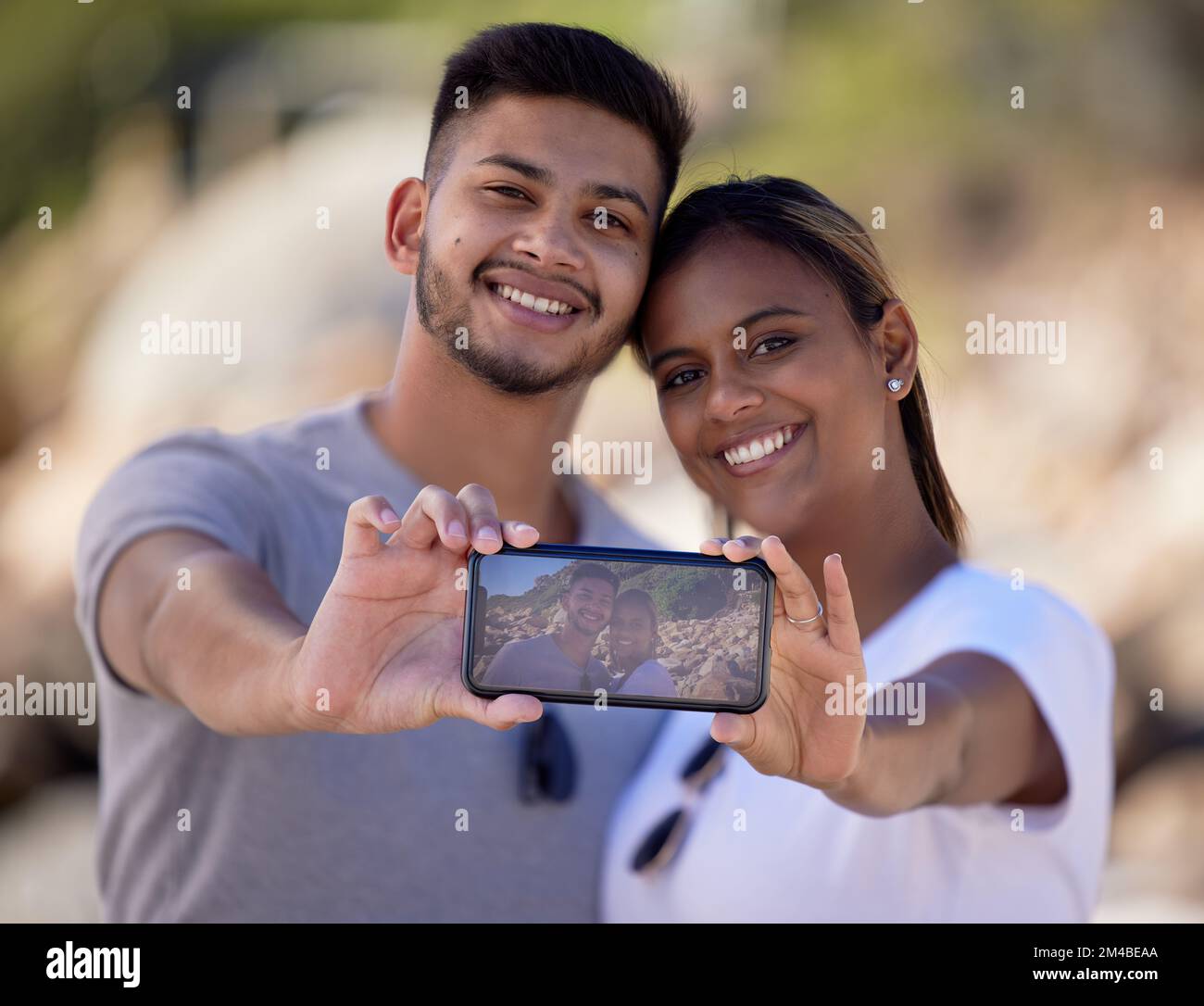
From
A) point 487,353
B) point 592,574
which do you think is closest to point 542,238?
point 487,353

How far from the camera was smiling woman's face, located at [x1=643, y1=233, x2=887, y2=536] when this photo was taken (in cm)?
182

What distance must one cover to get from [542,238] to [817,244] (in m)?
0.42

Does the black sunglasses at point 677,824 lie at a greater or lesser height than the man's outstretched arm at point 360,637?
lesser

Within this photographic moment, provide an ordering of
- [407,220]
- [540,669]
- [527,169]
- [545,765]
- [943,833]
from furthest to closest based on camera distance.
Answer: [407,220] → [545,765] → [527,169] → [943,833] → [540,669]

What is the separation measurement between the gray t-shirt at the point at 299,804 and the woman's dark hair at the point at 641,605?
69 cm

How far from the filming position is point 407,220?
214 centimetres

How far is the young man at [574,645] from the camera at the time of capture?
1.36 metres

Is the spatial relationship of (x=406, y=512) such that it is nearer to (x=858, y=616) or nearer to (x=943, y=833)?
(x=858, y=616)

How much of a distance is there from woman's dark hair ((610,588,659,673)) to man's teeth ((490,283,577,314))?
0.68 metres

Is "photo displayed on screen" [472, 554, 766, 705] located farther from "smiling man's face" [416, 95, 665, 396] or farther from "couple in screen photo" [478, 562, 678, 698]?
"smiling man's face" [416, 95, 665, 396]

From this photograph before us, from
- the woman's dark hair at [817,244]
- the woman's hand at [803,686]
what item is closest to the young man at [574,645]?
the woman's hand at [803,686]

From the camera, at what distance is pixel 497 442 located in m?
2.15

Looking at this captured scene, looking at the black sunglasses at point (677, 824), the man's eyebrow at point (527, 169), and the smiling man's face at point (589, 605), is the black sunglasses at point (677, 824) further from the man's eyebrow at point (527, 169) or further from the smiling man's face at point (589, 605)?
the man's eyebrow at point (527, 169)
